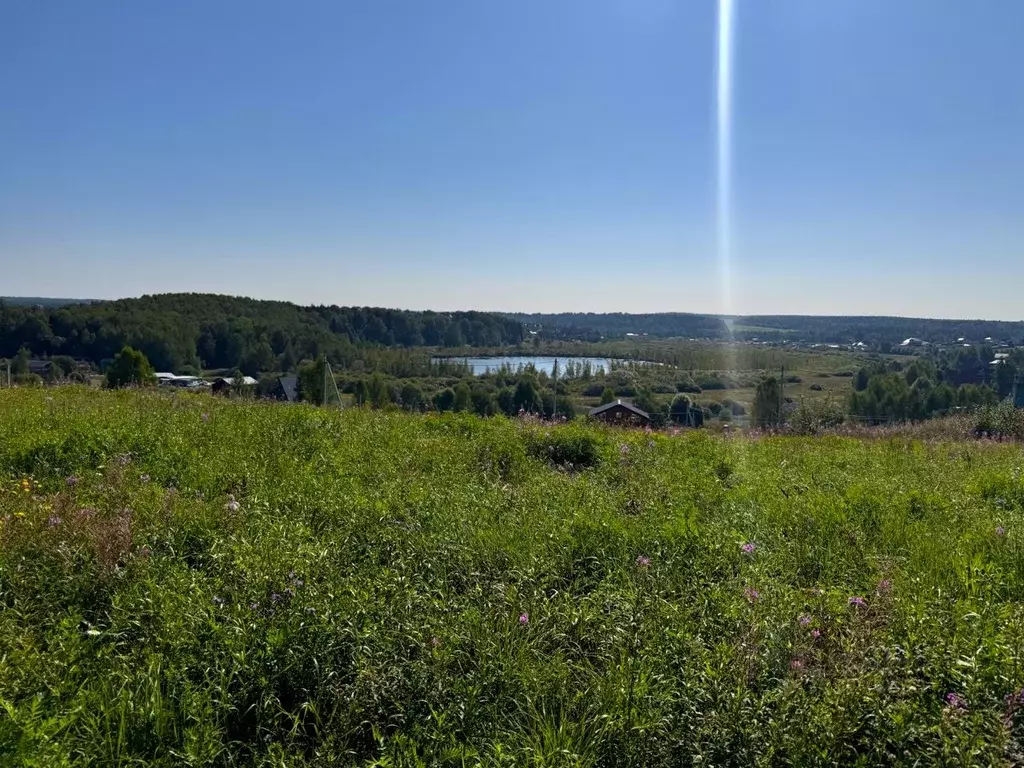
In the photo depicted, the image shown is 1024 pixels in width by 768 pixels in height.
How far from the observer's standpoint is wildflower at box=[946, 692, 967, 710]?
2.30m

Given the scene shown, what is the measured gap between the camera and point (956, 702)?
2330mm

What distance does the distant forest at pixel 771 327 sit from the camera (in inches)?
4993

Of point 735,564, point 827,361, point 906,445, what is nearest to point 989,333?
point 827,361

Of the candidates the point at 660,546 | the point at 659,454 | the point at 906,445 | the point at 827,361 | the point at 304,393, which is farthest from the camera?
the point at 827,361

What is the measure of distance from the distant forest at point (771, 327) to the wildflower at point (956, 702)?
131 meters

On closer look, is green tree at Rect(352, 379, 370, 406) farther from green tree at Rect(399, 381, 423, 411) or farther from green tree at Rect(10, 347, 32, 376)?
Answer: green tree at Rect(10, 347, 32, 376)

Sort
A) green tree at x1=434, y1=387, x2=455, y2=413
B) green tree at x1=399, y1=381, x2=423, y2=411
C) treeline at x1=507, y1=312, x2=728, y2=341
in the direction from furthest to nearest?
treeline at x1=507, y1=312, x2=728, y2=341 → green tree at x1=434, y1=387, x2=455, y2=413 → green tree at x1=399, y1=381, x2=423, y2=411

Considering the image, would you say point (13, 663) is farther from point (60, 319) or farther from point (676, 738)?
point (60, 319)

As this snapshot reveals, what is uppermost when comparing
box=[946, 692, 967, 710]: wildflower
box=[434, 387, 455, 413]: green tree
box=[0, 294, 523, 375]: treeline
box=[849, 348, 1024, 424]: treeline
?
box=[0, 294, 523, 375]: treeline

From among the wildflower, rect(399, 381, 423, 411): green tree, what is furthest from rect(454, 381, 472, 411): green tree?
the wildflower

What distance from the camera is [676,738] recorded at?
2.33 m

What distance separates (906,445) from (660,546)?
717cm

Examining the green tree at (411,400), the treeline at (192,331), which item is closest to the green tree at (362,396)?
the green tree at (411,400)

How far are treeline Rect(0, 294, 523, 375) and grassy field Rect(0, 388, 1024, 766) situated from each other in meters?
60.8
